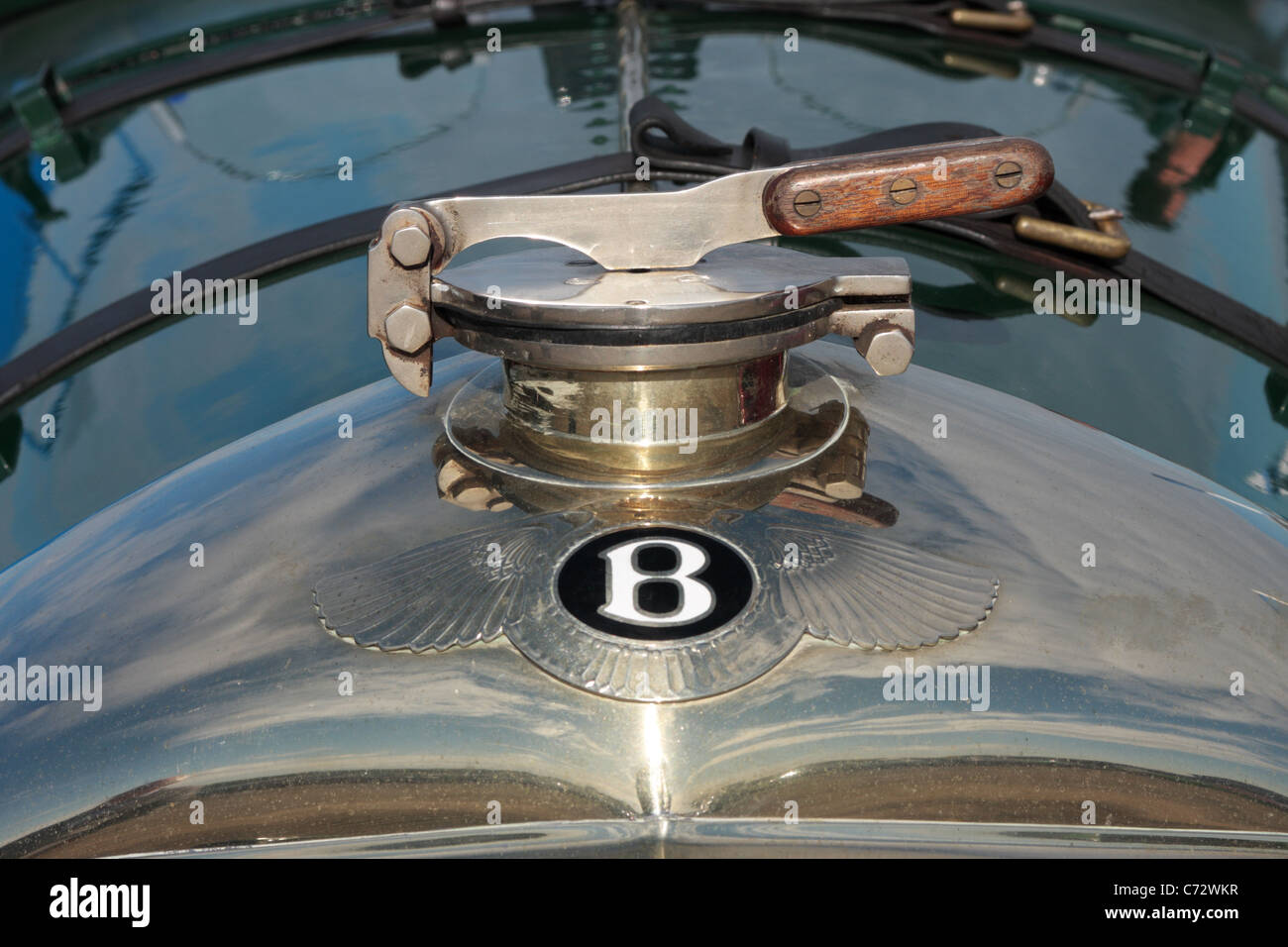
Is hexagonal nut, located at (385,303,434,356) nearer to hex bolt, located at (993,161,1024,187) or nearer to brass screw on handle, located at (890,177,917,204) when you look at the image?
brass screw on handle, located at (890,177,917,204)

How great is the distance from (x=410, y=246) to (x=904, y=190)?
0.48 m

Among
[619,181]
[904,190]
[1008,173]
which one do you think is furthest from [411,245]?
[619,181]

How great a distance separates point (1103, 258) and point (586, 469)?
129 cm

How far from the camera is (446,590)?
1.25 m

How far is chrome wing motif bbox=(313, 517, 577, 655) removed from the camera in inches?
48.0

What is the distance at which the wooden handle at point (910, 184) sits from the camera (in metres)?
1.25

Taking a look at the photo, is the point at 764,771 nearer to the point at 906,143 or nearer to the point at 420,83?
the point at 906,143

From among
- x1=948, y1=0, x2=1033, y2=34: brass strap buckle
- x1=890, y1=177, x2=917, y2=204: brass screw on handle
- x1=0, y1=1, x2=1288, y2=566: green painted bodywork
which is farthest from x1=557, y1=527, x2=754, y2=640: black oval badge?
x1=948, y1=0, x2=1033, y2=34: brass strap buckle

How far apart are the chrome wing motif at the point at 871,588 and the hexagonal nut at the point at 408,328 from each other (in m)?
0.39

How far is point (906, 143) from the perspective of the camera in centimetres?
220

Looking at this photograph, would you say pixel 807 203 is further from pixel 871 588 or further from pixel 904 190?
pixel 871 588

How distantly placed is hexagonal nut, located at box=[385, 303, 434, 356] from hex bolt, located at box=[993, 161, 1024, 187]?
577 mm

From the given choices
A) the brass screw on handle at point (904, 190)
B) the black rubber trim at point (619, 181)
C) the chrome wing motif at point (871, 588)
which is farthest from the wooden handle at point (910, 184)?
the black rubber trim at point (619, 181)
